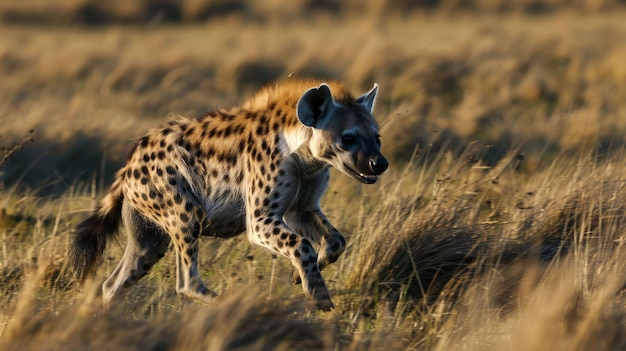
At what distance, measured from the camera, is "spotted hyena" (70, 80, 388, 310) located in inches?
215

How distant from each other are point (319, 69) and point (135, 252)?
888 cm

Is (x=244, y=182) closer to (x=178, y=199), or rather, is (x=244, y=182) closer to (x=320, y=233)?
(x=178, y=199)

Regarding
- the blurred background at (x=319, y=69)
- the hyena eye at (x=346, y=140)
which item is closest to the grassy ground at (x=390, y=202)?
the blurred background at (x=319, y=69)

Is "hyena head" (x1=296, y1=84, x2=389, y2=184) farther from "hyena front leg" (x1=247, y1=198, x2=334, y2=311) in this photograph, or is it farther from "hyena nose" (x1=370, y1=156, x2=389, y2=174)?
"hyena front leg" (x1=247, y1=198, x2=334, y2=311)

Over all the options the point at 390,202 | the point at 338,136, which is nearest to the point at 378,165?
the point at 338,136

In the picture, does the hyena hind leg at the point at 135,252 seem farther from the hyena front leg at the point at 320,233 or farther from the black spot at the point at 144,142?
the hyena front leg at the point at 320,233

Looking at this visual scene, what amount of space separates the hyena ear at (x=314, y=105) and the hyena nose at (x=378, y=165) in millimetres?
327

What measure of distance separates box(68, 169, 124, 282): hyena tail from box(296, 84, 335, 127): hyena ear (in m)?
1.13

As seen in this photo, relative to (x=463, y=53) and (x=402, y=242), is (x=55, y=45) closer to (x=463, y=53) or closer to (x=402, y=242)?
(x=463, y=53)

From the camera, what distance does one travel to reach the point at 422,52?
1466 cm

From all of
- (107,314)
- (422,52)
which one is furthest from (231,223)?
(422,52)

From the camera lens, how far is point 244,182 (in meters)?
5.69

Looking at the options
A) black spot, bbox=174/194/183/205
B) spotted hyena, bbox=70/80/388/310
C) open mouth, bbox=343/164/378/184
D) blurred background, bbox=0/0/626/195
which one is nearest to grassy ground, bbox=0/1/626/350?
blurred background, bbox=0/0/626/195

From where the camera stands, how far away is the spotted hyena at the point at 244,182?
545 centimetres
